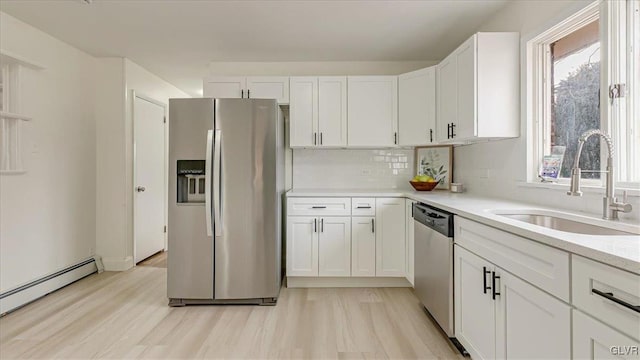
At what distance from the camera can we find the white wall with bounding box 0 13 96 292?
2.72 metres

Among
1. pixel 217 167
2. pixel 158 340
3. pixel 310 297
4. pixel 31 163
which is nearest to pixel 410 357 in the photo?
pixel 310 297

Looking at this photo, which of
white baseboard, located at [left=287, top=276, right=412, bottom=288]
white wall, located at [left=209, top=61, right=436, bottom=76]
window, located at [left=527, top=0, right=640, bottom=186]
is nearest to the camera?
window, located at [left=527, top=0, right=640, bottom=186]

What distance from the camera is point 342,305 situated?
2.78 m

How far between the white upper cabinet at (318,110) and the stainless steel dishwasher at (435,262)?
129 centimetres

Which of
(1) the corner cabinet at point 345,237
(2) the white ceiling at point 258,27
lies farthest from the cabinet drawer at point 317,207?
(2) the white ceiling at point 258,27

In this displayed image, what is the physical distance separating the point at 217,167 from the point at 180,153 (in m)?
0.36

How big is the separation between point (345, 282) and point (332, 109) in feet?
5.96

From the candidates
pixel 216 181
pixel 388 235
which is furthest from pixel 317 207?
pixel 216 181

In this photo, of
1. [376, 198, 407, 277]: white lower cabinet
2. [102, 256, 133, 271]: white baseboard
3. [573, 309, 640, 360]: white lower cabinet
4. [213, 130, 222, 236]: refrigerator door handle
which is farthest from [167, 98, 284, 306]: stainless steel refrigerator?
[573, 309, 640, 360]: white lower cabinet

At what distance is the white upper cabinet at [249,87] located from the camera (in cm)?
351

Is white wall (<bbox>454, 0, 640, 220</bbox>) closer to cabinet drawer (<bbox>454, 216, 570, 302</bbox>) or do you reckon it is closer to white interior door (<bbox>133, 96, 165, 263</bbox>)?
cabinet drawer (<bbox>454, 216, 570, 302</bbox>)

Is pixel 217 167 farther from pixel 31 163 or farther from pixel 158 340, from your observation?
pixel 31 163

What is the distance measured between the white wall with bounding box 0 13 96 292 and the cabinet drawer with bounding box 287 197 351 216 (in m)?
2.30

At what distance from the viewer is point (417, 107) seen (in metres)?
3.28
